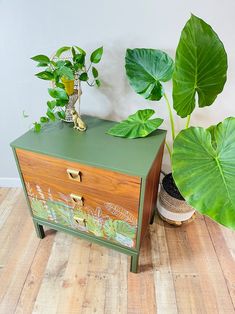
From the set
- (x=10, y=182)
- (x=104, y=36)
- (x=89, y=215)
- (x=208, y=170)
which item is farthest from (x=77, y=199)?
(x=10, y=182)

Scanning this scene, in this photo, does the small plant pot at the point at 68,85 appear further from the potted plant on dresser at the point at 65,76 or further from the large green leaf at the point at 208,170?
the large green leaf at the point at 208,170

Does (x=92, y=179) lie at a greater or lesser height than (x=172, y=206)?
greater

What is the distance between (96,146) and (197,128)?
408mm

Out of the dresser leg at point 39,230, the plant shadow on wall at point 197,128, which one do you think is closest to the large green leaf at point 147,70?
the plant shadow on wall at point 197,128

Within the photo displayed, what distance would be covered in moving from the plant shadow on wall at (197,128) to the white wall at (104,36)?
13 cm

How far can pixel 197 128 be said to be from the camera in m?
0.79

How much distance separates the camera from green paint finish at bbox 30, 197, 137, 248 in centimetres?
97

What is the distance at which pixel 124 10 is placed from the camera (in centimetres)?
95

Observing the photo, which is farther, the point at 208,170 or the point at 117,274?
the point at 117,274

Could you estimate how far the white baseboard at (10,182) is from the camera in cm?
161

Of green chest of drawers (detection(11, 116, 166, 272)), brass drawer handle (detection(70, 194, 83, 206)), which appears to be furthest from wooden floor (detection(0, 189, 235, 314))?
brass drawer handle (detection(70, 194, 83, 206))

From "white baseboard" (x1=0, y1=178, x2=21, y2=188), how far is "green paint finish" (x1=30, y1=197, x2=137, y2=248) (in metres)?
0.56

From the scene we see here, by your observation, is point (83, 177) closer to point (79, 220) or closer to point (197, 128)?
point (79, 220)

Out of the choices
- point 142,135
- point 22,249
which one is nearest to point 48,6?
point 142,135
